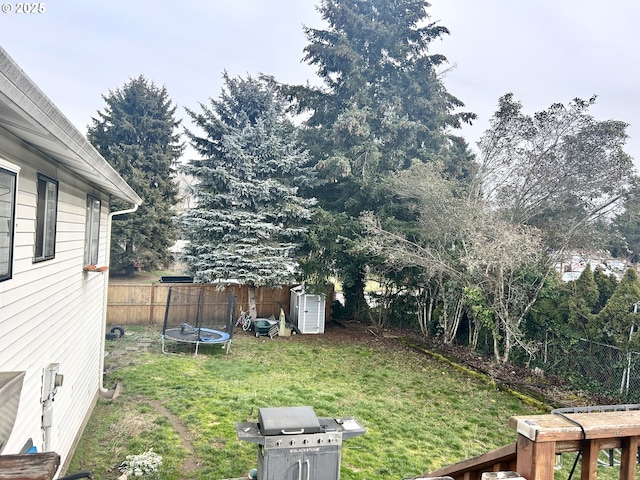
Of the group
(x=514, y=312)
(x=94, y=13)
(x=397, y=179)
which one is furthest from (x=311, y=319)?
(x=94, y=13)

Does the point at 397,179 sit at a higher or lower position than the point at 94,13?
lower

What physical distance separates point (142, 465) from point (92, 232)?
323 centimetres

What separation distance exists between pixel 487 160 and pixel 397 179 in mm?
2201

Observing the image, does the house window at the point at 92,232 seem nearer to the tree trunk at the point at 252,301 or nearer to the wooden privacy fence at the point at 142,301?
the wooden privacy fence at the point at 142,301

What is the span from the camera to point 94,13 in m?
12.8

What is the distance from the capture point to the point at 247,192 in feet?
38.9

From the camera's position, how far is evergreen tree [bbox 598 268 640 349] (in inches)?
274

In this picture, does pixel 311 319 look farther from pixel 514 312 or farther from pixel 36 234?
pixel 36 234

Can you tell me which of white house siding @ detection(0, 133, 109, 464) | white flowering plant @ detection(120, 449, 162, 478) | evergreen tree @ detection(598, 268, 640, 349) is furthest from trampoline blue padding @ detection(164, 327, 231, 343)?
evergreen tree @ detection(598, 268, 640, 349)

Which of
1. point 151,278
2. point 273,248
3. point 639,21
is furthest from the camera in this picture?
point 151,278

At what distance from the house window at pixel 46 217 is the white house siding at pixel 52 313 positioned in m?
0.09

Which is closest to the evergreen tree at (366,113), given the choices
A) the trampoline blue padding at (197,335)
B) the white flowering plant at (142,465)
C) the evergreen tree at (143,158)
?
the trampoline blue padding at (197,335)

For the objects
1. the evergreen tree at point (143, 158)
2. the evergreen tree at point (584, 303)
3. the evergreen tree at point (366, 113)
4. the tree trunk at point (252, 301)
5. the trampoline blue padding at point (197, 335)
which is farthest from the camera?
the evergreen tree at point (143, 158)

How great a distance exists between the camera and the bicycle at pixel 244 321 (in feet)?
40.3
